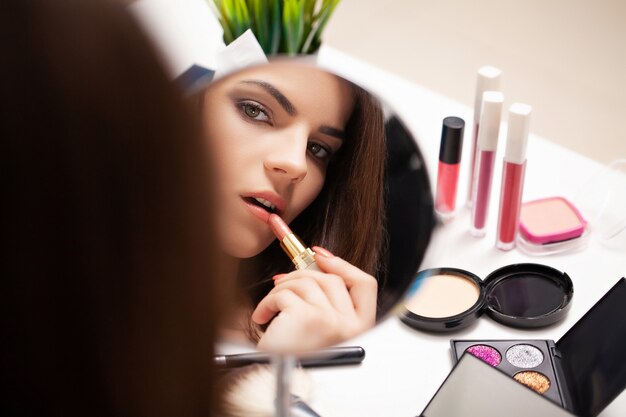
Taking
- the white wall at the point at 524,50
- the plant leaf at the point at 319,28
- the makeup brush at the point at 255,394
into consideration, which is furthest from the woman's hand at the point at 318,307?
the white wall at the point at 524,50

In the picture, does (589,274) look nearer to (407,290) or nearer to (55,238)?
(407,290)

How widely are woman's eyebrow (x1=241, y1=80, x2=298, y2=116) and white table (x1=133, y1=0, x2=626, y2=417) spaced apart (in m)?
0.17

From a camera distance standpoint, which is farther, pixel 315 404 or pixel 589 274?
pixel 589 274

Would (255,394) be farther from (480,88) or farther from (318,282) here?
(480,88)

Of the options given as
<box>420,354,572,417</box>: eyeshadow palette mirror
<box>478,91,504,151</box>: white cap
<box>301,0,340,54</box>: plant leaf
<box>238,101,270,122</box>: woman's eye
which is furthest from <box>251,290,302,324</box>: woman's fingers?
<box>301,0,340,54</box>: plant leaf

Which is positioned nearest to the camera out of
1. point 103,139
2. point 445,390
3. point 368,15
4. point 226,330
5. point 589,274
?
point 103,139

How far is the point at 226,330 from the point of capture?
450 mm

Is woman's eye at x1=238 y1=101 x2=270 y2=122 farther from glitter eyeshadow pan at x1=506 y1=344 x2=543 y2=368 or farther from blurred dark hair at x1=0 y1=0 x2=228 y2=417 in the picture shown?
glitter eyeshadow pan at x1=506 y1=344 x2=543 y2=368

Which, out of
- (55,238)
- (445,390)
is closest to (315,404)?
(445,390)

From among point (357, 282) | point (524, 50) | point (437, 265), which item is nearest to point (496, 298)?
point (437, 265)

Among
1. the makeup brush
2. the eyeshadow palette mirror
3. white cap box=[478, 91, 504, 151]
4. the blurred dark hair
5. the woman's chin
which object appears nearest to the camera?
the blurred dark hair

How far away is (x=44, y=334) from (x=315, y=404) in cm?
48

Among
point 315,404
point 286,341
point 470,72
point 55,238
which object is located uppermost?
point 55,238

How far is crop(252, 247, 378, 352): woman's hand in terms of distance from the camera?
459mm
